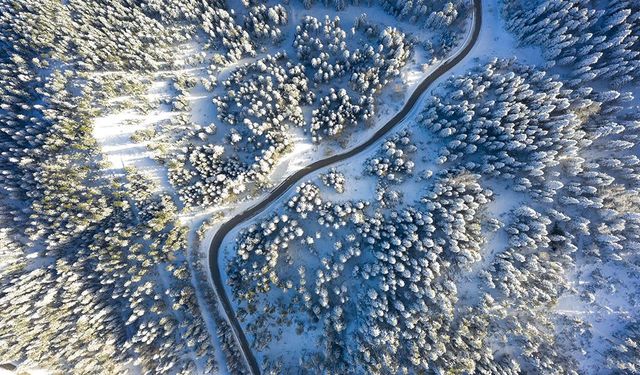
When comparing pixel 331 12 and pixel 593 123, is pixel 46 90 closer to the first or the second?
pixel 331 12

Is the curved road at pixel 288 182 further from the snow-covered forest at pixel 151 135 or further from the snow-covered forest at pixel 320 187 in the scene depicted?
the snow-covered forest at pixel 151 135

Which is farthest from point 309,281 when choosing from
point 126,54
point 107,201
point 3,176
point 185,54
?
point 3,176

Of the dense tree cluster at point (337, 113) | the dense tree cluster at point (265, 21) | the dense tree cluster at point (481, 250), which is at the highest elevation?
the dense tree cluster at point (265, 21)

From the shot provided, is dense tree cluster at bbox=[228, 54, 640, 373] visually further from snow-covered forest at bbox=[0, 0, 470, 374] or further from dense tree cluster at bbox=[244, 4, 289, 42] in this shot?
dense tree cluster at bbox=[244, 4, 289, 42]

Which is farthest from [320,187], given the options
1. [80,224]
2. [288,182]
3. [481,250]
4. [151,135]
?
[80,224]

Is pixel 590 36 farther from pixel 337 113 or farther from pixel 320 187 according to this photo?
pixel 320 187

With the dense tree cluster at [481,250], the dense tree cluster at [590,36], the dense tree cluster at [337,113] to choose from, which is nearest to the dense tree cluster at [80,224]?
the dense tree cluster at [481,250]
